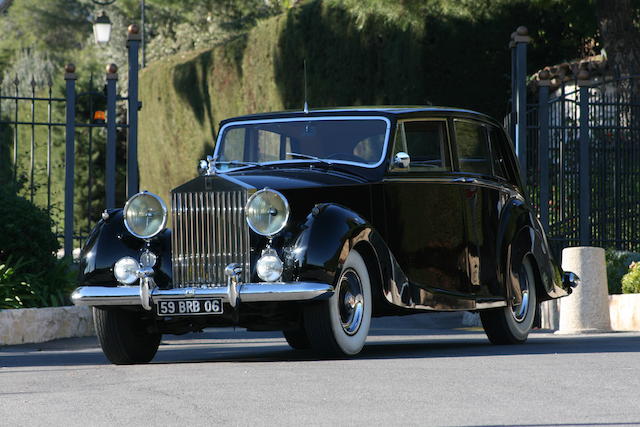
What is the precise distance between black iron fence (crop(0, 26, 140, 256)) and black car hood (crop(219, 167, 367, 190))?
511 centimetres

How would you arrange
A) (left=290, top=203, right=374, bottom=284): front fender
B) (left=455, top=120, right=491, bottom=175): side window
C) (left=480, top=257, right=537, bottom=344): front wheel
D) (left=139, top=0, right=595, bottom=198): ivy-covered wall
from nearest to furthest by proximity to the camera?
(left=290, top=203, right=374, bottom=284): front fender < (left=455, top=120, right=491, bottom=175): side window < (left=480, top=257, right=537, bottom=344): front wheel < (left=139, top=0, right=595, bottom=198): ivy-covered wall

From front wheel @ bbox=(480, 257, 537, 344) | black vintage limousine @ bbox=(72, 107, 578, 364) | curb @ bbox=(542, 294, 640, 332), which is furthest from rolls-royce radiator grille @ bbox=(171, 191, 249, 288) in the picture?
curb @ bbox=(542, 294, 640, 332)

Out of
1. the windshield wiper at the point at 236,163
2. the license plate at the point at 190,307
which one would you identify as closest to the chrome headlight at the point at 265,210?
the license plate at the point at 190,307

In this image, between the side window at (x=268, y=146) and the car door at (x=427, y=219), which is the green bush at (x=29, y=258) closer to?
the side window at (x=268, y=146)

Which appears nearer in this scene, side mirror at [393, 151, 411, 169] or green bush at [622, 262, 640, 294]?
side mirror at [393, 151, 411, 169]

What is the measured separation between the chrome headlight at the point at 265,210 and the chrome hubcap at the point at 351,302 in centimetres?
61

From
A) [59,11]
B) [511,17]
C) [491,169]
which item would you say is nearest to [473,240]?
[491,169]

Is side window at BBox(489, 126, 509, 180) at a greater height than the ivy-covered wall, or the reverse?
the ivy-covered wall

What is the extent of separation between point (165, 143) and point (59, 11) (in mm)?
39140

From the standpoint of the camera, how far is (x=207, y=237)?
8.44 meters

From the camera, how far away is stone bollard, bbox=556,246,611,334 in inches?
490

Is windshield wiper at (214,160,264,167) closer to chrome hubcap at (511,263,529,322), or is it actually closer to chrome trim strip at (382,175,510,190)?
chrome trim strip at (382,175,510,190)

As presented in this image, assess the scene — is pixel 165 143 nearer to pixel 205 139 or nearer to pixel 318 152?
pixel 205 139

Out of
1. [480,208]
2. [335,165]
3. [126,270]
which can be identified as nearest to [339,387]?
[126,270]
